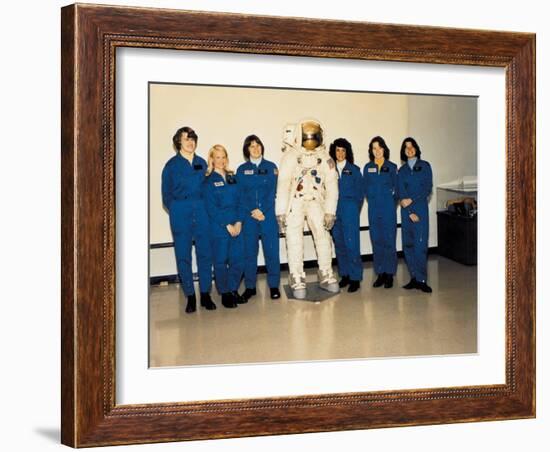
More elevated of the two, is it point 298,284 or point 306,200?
point 306,200

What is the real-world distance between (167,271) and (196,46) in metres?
0.72

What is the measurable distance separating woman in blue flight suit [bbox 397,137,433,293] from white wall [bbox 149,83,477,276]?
31 millimetres

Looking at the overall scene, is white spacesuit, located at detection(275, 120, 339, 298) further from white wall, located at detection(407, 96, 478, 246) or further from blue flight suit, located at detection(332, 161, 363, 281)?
white wall, located at detection(407, 96, 478, 246)

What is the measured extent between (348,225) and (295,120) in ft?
1.34

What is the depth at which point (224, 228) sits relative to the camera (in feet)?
9.20

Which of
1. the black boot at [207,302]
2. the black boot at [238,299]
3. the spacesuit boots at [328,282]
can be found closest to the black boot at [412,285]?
the spacesuit boots at [328,282]

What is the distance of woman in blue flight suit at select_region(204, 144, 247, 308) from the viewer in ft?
9.09

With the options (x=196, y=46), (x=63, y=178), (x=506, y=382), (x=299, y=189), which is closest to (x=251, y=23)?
(x=196, y=46)

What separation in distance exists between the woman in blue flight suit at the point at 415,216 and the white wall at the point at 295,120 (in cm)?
3

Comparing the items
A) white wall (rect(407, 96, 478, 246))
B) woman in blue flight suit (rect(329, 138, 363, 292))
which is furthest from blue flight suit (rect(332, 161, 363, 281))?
white wall (rect(407, 96, 478, 246))

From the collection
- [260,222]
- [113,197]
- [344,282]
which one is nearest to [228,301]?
[260,222]

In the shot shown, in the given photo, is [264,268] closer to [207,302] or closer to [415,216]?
[207,302]

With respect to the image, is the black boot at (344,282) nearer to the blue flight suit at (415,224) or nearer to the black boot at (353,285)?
the black boot at (353,285)

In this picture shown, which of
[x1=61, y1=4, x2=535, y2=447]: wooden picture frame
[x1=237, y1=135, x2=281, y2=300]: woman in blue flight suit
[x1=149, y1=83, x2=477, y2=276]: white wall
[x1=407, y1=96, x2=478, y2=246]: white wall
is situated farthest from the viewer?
[x1=407, y1=96, x2=478, y2=246]: white wall
